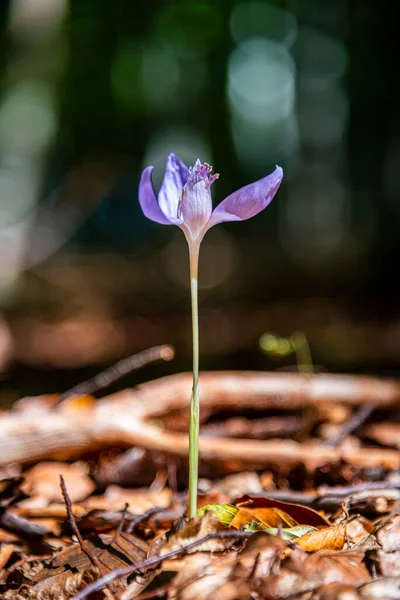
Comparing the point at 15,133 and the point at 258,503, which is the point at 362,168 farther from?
the point at 258,503

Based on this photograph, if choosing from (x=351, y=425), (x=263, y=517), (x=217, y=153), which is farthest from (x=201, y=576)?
(x=217, y=153)

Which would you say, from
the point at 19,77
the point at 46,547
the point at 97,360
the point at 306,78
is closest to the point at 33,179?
the point at 19,77

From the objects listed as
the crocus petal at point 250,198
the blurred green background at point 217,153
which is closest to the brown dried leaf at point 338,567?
the crocus petal at point 250,198

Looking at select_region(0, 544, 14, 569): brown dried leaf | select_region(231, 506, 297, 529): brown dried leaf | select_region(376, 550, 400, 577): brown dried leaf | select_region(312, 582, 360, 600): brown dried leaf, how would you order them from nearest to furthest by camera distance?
select_region(312, 582, 360, 600): brown dried leaf < select_region(376, 550, 400, 577): brown dried leaf < select_region(231, 506, 297, 529): brown dried leaf < select_region(0, 544, 14, 569): brown dried leaf

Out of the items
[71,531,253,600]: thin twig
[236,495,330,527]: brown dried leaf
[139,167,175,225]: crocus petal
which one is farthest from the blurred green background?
[71,531,253,600]: thin twig

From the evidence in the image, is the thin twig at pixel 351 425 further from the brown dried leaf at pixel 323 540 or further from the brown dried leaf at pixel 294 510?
the brown dried leaf at pixel 323 540

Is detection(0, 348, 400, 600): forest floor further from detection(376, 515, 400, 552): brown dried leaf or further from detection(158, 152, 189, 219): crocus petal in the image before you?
detection(158, 152, 189, 219): crocus petal
